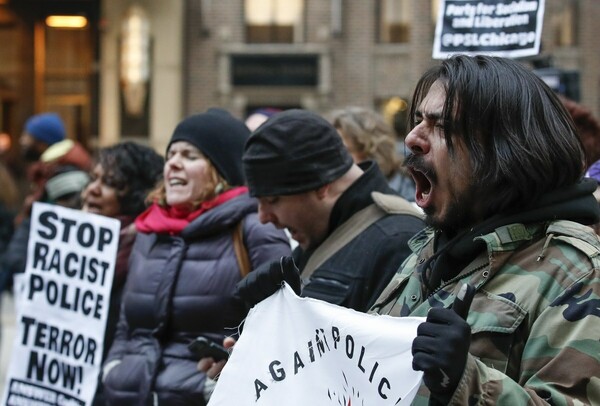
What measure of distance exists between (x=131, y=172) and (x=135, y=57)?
51.7 feet

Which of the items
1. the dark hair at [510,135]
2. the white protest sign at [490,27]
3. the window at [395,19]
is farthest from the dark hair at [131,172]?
the window at [395,19]

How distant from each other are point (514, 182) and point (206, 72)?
19373mm

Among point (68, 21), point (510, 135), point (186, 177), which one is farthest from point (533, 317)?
point (68, 21)

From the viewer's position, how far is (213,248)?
432 centimetres

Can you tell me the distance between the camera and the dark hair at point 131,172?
5371mm

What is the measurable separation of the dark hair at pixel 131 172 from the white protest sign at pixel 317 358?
8.48ft

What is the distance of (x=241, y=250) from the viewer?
4309 mm

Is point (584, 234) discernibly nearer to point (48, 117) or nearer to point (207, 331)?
point (207, 331)

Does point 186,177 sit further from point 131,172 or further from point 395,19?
point 395,19

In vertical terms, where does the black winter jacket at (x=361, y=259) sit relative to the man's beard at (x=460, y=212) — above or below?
below

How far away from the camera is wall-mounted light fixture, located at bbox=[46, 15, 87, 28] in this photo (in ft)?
71.7

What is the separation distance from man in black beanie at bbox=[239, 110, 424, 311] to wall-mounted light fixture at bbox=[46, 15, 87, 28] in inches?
735

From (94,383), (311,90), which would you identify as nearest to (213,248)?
(94,383)

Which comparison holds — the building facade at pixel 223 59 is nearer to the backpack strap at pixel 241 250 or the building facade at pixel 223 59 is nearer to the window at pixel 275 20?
the window at pixel 275 20
